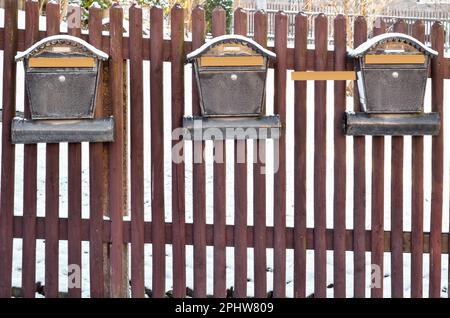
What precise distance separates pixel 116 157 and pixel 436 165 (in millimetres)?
2002

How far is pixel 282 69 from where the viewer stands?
3.88 m

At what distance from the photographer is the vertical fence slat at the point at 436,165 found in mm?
3898

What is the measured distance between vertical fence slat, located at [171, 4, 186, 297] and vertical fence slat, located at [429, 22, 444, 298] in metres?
1.56

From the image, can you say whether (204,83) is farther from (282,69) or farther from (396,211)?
(396,211)

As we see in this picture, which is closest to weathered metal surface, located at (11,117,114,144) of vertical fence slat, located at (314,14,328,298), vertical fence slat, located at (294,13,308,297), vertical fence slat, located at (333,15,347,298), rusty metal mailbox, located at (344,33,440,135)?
vertical fence slat, located at (294,13,308,297)

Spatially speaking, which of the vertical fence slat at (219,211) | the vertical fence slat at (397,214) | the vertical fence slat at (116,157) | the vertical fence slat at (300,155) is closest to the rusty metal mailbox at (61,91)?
the vertical fence slat at (116,157)

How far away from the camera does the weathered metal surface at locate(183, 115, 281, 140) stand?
380cm

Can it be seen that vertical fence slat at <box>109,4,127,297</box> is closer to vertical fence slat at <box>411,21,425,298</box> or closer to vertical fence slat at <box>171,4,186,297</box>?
vertical fence slat at <box>171,4,186,297</box>

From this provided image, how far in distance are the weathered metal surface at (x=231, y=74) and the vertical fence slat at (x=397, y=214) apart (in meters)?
0.92

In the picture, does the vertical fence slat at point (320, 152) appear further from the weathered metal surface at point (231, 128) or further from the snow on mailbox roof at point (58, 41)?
the snow on mailbox roof at point (58, 41)

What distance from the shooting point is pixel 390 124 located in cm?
381

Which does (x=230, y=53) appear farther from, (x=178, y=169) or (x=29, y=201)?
(x=29, y=201)

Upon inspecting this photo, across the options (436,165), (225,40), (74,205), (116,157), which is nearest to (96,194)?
(74,205)
